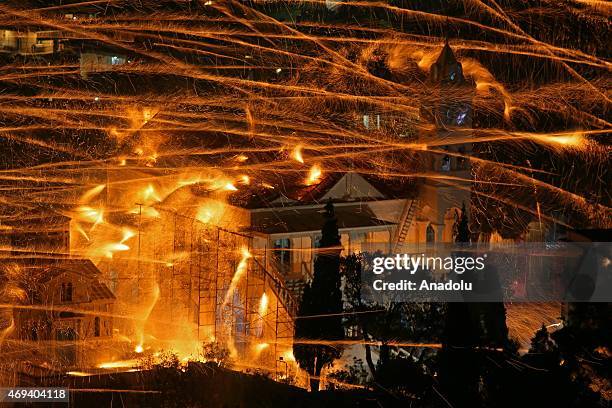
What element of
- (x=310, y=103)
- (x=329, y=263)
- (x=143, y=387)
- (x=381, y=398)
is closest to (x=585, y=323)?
(x=381, y=398)

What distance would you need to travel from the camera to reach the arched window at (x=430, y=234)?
778 inches

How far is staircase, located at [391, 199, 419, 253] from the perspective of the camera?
1875 cm

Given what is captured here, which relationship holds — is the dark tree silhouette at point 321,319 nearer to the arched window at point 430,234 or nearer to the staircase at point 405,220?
the staircase at point 405,220

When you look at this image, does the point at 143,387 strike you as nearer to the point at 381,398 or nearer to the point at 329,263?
the point at 381,398
